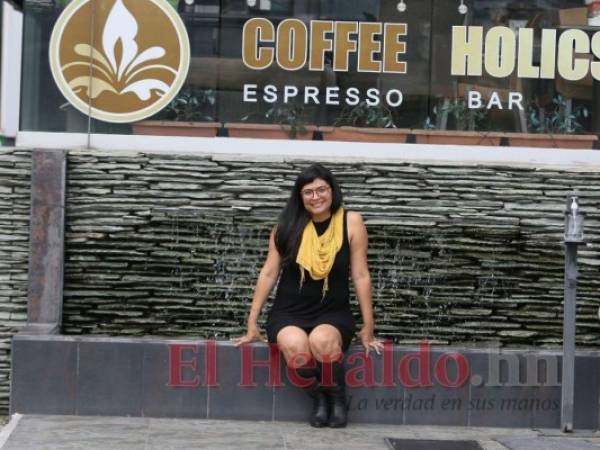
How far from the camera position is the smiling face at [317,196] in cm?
659

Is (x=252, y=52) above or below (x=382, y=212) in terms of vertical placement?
above

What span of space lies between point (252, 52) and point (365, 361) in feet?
6.83

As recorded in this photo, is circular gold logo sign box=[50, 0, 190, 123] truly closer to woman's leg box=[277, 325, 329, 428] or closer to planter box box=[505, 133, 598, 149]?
woman's leg box=[277, 325, 329, 428]

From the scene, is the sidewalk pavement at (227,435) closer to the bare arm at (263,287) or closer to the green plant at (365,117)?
the bare arm at (263,287)

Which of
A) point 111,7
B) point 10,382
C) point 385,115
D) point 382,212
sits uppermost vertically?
point 111,7

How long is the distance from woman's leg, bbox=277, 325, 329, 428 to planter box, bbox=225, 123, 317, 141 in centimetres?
144

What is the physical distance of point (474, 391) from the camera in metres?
6.80

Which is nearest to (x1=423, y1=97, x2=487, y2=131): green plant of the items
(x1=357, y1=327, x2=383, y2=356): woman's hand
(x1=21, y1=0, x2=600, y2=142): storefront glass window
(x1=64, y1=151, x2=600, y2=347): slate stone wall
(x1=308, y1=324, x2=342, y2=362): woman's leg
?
(x1=21, y1=0, x2=600, y2=142): storefront glass window

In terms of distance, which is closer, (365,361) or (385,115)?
(365,361)

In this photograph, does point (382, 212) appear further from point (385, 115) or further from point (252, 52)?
point (252, 52)

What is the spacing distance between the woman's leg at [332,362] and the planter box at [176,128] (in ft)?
5.31

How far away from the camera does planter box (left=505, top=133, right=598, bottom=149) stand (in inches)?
294

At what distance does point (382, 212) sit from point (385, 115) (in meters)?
0.63

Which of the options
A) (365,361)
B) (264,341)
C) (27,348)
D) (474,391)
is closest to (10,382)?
(27,348)
